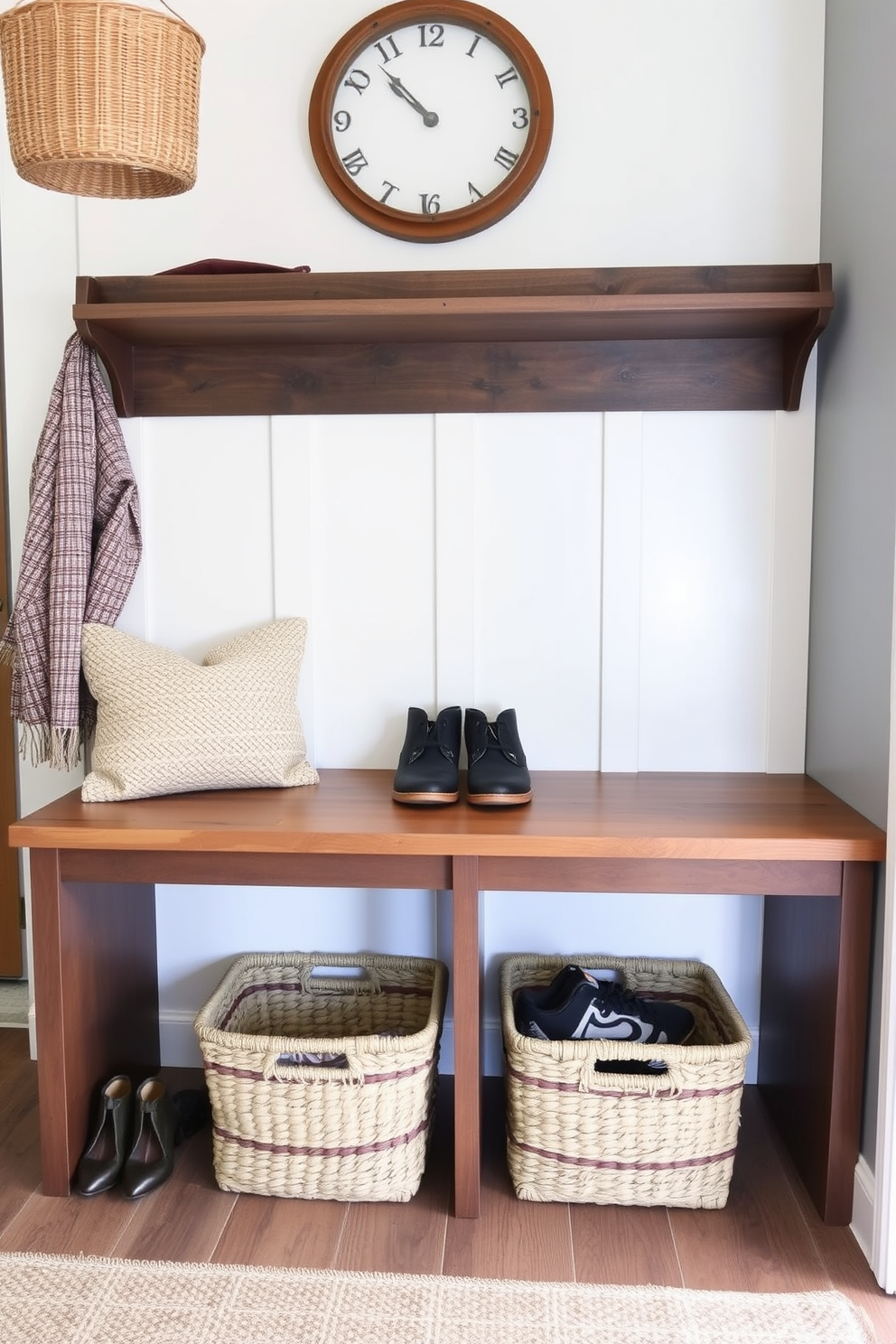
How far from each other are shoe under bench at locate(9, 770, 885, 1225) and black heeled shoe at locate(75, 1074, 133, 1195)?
0.03m

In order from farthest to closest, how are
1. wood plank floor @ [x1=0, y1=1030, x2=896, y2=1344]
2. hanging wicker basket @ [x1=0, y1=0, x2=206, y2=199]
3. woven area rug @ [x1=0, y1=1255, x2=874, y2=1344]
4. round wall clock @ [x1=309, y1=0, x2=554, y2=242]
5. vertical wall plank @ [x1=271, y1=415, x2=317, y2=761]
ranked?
vertical wall plank @ [x1=271, y1=415, x2=317, y2=761] → round wall clock @ [x1=309, y1=0, x2=554, y2=242] → wood plank floor @ [x1=0, y1=1030, x2=896, y2=1344] → woven area rug @ [x1=0, y1=1255, x2=874, y2=1344] → hanging wicker basket @ [x1=0, y1=0, x2=206, y2=199]

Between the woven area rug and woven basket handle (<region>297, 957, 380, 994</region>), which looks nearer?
the woven area rug

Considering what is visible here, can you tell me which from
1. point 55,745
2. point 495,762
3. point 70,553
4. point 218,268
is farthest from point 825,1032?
point 218,268

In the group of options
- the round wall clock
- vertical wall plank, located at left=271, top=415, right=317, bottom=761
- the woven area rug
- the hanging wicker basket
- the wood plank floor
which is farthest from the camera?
vertical wall plank, located at left=271, top=415, right=317, bottom=761

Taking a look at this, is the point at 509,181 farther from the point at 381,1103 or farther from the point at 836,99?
the point at 381,1103

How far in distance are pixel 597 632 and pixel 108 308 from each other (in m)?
1.14

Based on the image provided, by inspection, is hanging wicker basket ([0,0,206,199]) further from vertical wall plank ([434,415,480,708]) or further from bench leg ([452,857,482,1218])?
bench leg ([452,857,482,1218])

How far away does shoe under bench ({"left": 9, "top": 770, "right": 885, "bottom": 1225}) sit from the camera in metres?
1.74

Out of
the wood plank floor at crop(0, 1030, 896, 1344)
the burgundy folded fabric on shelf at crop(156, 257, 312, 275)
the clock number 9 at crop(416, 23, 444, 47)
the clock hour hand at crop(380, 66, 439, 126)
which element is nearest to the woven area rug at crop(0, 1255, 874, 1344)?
the wood plank floor at crop(0, 1030, 896, 1344)

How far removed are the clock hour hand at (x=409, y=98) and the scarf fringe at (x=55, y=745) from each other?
4.59 feet

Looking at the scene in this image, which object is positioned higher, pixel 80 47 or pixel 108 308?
pixel 80 47

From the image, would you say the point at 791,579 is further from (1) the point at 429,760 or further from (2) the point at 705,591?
(1) the point at 429,760

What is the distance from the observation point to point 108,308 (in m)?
1.97

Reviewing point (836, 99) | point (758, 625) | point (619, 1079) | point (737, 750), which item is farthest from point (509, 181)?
point (619, 1079)
